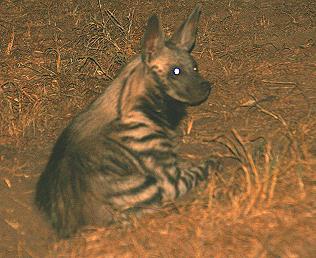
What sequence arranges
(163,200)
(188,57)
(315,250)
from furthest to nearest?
1. (188,57)
2. (163,200)
3. (315,250)

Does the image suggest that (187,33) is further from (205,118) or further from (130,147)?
(130,147)

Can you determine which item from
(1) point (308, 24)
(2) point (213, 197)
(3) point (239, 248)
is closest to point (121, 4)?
(1) point (308, 24)

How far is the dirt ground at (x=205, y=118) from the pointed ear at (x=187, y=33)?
77 cm

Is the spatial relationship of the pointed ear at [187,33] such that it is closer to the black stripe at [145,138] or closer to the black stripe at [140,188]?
the black stripe at [145,138]

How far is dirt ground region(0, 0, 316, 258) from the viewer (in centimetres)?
409

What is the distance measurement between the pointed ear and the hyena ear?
0.26 metres

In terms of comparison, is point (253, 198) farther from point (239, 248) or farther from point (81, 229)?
point (81, 229)

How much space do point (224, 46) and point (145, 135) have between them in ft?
8.92

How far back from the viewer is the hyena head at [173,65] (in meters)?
5.14

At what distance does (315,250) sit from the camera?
12.2 ft

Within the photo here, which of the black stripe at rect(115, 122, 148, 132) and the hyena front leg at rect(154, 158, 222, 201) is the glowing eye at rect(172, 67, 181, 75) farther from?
the hyena front leg at rect(154, 158, 222, 201)

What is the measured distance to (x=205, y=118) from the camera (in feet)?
20.0

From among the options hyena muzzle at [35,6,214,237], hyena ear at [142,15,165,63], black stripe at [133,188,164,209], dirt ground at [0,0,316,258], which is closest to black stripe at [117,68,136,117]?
hyena muzzle at [35,6,214,237]

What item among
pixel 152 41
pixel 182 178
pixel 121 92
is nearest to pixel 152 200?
pixel 182 178
